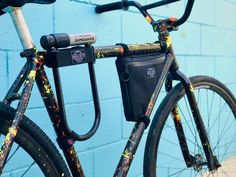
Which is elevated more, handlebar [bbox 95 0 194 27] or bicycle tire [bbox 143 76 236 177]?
handlebar [bbox 95 0 194 27]

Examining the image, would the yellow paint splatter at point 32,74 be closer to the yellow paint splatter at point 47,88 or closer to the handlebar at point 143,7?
the yellow paint splatter at point 47,88

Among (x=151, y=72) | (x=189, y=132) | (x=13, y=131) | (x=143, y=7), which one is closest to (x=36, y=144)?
(x=13, y=131)

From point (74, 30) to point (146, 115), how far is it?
489 millimetres

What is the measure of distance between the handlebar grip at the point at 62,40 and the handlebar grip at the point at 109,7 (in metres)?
0.40

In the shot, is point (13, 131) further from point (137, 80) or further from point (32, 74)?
point (137, 80)

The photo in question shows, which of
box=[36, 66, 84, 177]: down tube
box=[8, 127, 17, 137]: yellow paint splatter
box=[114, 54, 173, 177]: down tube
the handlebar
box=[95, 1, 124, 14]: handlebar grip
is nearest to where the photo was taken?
box=[8, 127, 17, 137]: yellow paint splatter

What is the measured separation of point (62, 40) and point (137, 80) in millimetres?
332

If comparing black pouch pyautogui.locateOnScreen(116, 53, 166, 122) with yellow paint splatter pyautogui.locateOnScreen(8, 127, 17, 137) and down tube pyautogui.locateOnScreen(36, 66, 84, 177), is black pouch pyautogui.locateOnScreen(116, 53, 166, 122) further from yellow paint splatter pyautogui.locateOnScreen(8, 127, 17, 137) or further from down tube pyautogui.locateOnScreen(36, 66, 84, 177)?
yellow paint splatter pyautogui.locateOnScreen(8, 127, 17, 137)

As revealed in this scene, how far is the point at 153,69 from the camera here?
1171 mm

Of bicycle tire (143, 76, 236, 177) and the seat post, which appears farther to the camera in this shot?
bicycle tire (143, 76, 236, 177)

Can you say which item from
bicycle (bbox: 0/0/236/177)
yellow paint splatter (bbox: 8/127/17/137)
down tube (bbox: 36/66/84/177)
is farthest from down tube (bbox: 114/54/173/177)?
yellow paint splatter (bbox: 8/127/17/137)

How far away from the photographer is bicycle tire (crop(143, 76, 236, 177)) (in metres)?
1.20

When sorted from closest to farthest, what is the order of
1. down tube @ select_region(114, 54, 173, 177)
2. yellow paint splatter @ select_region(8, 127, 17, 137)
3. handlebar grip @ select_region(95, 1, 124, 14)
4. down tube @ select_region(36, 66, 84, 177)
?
1. yellow paint splatter @ select_region(8, 127, 17, 137)
2. down tube @ select_region(36, 66, 84, 177)
3. down tube @ select_region(114, 54, 173, 177)
4. handlebar grip @ select_region(95, 1, 124, 14)

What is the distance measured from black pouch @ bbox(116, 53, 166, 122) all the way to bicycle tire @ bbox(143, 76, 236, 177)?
9cm
